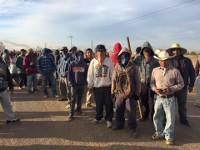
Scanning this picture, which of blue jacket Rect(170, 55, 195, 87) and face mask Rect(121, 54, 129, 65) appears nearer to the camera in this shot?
face mask Rect(121, 54, 129, 65)

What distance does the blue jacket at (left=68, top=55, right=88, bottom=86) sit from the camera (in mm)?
4793

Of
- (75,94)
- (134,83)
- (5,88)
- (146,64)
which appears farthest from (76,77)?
(146,64)

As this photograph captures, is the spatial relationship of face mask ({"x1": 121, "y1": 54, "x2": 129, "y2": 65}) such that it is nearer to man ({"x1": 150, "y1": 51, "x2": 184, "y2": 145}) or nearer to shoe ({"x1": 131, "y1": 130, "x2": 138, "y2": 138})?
man ({"x1": 150, "y1": 51, "x2": 184, "y2": 145})

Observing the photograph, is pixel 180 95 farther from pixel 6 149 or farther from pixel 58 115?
pixel 6 149

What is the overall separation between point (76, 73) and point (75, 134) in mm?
1747

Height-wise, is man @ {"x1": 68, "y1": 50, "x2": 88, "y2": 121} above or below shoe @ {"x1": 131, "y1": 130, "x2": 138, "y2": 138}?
above

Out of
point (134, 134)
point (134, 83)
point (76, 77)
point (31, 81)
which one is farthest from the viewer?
point (31, 81)

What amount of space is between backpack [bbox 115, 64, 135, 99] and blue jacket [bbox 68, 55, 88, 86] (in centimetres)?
130

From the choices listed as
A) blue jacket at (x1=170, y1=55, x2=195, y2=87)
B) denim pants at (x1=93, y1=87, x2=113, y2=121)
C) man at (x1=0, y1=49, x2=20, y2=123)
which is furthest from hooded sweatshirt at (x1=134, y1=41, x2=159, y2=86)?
man at (x1=0, y1=49, x2=20, y2=123)

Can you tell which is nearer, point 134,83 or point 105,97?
point 134,83

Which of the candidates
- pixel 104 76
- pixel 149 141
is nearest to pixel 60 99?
pixel 104 76

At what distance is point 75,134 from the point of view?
3.96 m

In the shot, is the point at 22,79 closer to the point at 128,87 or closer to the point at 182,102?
the point at 128,87

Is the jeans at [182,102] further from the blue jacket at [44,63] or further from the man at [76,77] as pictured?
the blue jacket at [44,63]
